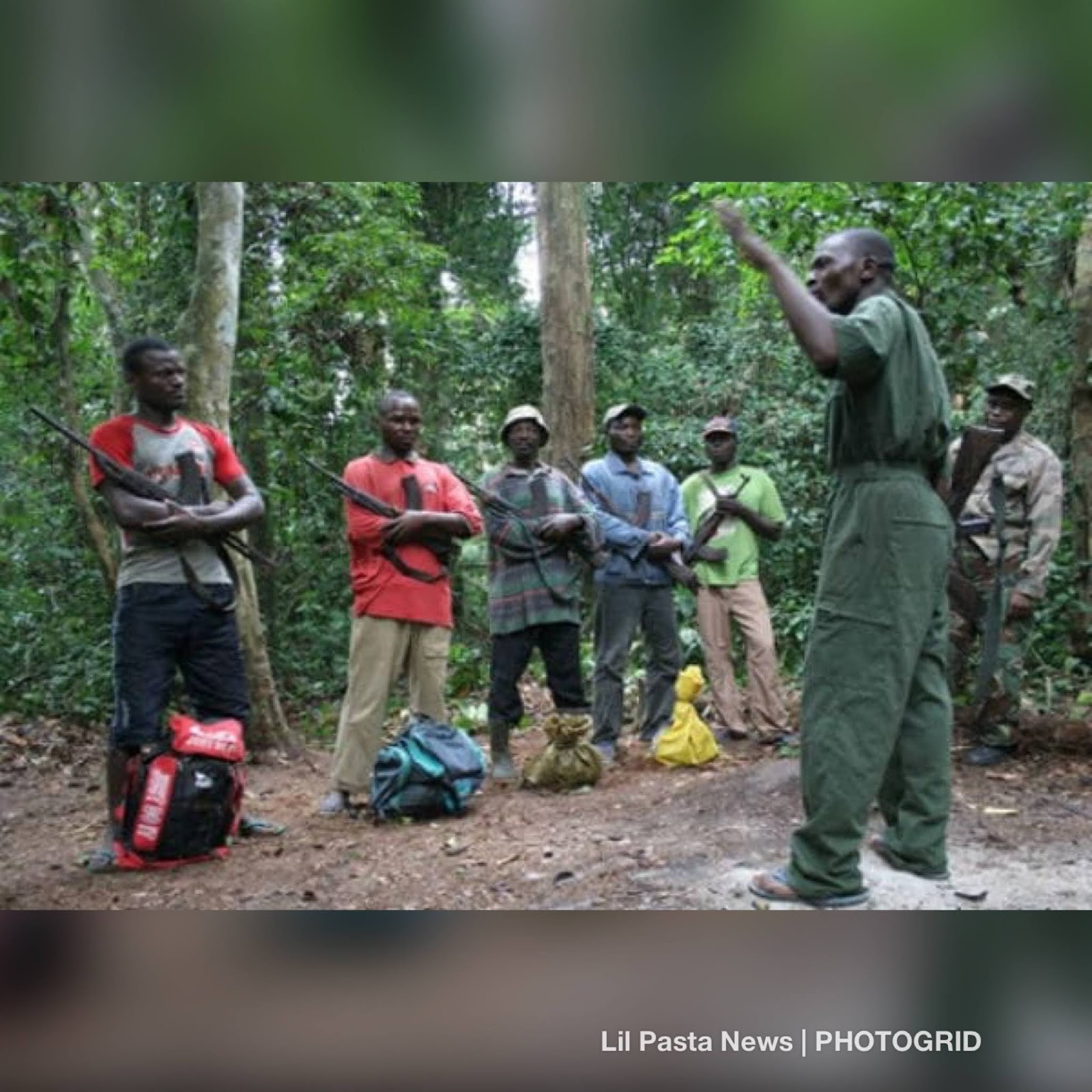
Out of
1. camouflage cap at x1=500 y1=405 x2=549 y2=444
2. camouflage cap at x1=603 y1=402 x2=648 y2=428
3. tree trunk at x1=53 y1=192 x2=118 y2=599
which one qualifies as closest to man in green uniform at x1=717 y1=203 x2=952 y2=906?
camouflage cap at x1=500 y1=405 x2=549 y2=444

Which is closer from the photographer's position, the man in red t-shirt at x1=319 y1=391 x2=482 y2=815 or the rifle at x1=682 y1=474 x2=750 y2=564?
the man in red t-shirt at x1=319 y1=391 x2=482 y2=815

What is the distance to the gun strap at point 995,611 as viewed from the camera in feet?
16.0

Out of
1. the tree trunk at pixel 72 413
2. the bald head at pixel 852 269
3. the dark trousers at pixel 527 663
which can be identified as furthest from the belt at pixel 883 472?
the tree trunk at pixel 72 413

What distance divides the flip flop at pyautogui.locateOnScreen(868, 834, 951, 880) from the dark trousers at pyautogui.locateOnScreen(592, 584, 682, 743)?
245 cm

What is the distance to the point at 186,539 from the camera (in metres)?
3.86

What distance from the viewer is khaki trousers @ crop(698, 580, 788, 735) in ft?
19.0

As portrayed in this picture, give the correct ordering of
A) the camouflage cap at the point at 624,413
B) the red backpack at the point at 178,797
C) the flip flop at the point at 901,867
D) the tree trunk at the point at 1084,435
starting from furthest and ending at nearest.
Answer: the tree trunk at the point at 1084,435 → the camouflage cap at the point at 624,413 → the red backpack at the point at 178,797 → the flip flop at the point at 901,867

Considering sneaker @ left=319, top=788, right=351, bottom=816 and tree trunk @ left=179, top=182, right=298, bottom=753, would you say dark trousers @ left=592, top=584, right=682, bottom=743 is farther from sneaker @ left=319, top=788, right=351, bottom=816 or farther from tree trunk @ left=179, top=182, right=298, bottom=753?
tree trunk @ left=179, top=182, right=298, bottom=753

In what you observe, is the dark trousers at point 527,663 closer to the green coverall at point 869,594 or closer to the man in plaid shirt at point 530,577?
the man in plaid shirt at point 530,577

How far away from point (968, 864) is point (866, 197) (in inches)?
165

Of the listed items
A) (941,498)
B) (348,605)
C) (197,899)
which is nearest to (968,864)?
(941,498)

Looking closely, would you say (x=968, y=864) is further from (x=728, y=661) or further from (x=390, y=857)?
(x=728, y=661)

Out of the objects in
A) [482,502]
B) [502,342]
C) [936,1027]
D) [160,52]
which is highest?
[502,342]

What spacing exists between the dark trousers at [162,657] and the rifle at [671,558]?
7.63 ft
